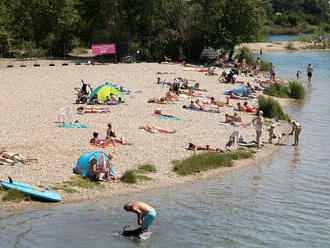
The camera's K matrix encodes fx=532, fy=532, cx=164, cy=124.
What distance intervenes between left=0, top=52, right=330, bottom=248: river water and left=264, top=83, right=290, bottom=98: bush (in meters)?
16.7

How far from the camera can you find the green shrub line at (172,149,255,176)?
1807 centimetres

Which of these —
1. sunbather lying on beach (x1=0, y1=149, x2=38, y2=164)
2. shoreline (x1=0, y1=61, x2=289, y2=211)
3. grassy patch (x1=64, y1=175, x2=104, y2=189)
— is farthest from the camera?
sunbather lying on beach (x1=0, y1=149, x2=38, y2=164)

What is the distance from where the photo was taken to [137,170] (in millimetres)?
17438

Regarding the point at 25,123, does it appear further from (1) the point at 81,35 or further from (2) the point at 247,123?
(1) the point at 81,35

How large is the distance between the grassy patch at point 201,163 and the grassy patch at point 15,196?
215 inches

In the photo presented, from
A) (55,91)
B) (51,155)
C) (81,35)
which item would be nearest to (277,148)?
(51,155)

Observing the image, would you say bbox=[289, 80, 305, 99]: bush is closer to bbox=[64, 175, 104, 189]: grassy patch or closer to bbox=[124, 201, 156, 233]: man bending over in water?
bbox=[64, 175, 104, 189]: grassy patch

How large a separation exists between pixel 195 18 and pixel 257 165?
33.2 m

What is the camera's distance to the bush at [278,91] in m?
36.4

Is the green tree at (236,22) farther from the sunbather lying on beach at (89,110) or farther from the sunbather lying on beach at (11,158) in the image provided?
the sunbather lying on beach at (11,158)

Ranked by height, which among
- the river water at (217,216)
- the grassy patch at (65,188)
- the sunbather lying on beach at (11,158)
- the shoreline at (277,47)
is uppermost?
the shoreline at (277,47)

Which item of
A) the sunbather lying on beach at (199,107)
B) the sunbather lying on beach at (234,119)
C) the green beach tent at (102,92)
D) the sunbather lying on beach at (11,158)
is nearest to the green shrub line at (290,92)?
the sunbather lying on beach at (199,107)

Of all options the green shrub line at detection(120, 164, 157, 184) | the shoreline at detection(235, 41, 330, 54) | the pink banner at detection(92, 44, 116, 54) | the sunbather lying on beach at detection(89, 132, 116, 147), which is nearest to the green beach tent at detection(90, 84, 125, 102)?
the sunbather lying on beach at detection(89, 132, 116, 147)

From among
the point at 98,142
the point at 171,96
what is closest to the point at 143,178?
the point at 98,142
